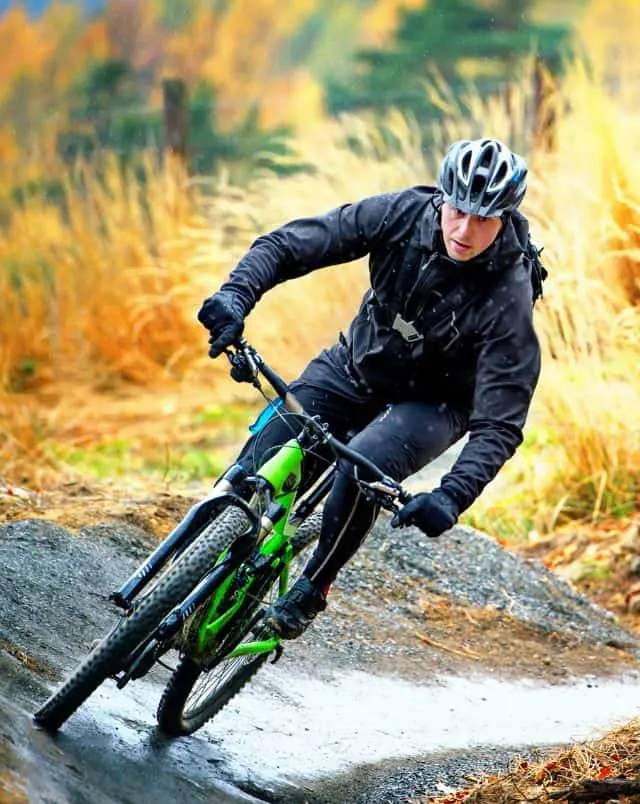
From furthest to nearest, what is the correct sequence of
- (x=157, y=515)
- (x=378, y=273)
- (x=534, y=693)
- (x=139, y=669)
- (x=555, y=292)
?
(x=555, y=292) < (x=157, y=515) < (x=534, y=693) < (x=378, y=273) < (x=139, y=669)

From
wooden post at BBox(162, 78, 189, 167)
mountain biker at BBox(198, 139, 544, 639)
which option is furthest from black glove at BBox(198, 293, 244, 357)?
wooden post at BBox(162, 78, 189, 167)

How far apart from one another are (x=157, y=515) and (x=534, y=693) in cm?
195

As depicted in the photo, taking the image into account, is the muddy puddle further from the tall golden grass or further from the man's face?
the tall golden grass

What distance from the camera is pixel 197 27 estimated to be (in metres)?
23.8

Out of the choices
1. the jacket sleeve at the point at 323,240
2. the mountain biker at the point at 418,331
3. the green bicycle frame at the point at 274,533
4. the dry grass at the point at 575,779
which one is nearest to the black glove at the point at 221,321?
the mountain biker at the point at 418,331

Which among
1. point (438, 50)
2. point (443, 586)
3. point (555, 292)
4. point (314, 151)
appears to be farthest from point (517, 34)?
point (443, 586)

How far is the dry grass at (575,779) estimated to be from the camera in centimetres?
429

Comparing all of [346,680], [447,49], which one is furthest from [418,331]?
[447,49]

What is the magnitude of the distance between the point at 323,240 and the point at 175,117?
10100 mm

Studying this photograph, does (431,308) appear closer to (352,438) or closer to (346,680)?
(352,438)

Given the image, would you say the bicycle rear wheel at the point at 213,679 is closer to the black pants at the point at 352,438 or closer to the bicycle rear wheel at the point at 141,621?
the black pants at the point at 352,438

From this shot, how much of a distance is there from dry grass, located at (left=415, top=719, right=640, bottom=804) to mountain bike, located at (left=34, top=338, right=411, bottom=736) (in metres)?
0.84

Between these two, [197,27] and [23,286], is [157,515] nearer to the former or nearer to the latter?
[23,286]

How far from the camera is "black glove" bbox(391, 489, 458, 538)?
4.38m
